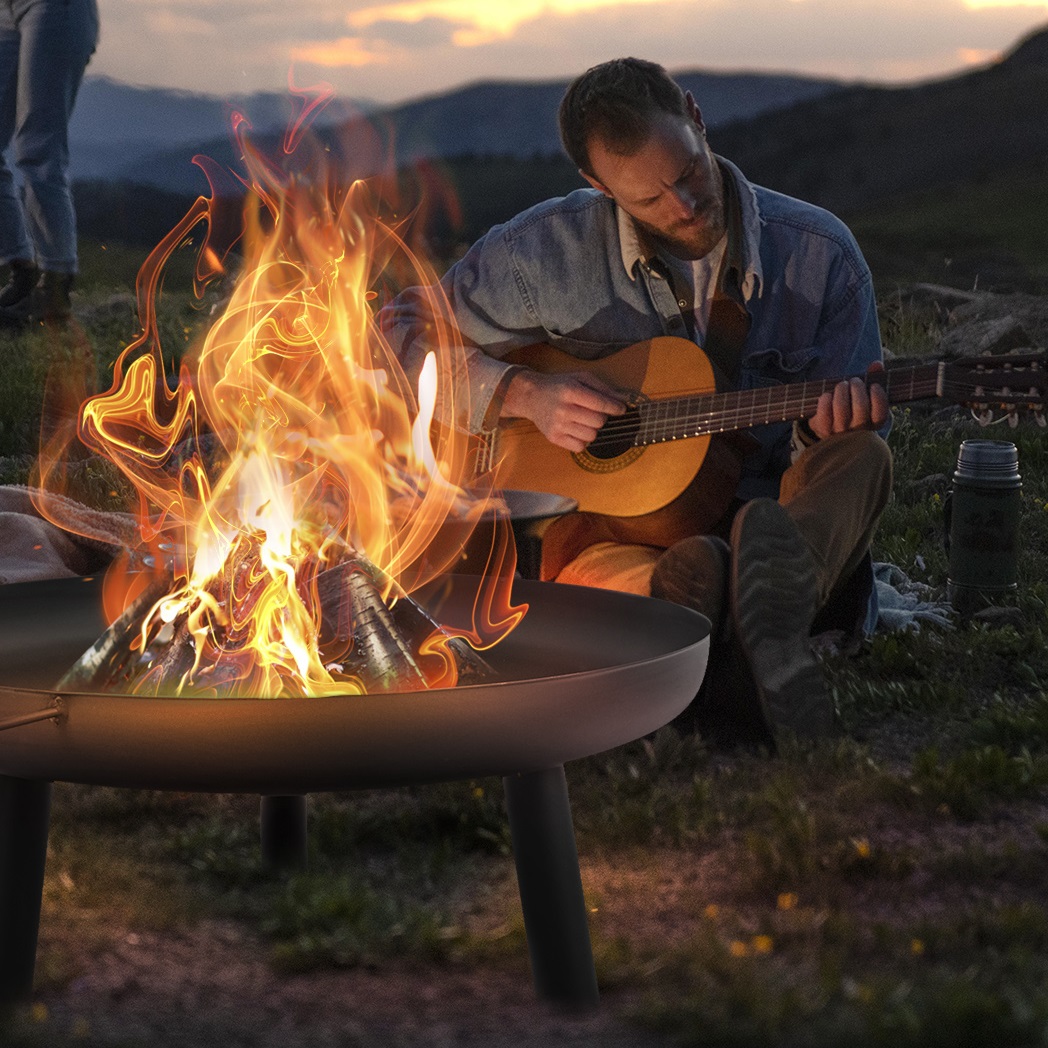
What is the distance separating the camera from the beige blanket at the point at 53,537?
15.5 ft

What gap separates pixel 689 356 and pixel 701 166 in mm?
536

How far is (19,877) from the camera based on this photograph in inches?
96.6

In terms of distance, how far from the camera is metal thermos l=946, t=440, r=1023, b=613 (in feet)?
16.1

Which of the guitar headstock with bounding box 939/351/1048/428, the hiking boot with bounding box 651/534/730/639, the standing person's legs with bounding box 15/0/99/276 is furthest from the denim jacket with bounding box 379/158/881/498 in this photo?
the standing person's legs with bounding box 15/0/99/276

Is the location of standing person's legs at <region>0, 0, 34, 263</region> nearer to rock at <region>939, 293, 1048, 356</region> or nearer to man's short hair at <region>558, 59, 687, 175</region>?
man's short hair at <region>558, 59, 687, 175</region>

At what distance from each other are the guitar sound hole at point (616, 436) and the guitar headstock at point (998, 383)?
0.89m

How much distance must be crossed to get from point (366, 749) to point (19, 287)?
280 inches

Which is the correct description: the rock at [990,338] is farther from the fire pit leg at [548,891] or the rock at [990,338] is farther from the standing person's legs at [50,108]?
the fire pit leg at [548,891]

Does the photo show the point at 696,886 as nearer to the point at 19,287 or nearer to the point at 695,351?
the point at 695,351

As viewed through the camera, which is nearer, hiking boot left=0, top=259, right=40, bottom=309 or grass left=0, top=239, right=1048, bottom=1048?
grass left=0, top=239, right=1048, bottom=1048

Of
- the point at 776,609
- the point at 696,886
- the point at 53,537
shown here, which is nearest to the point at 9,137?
the point at 53,537

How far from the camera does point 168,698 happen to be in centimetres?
219

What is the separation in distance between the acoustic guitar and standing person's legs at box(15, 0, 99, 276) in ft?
14.9

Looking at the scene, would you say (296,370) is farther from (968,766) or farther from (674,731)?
(968,766)
